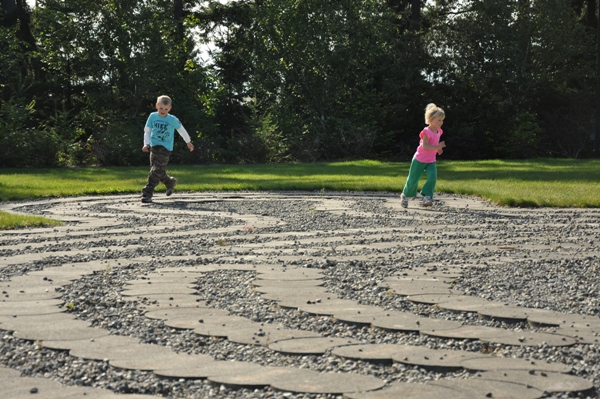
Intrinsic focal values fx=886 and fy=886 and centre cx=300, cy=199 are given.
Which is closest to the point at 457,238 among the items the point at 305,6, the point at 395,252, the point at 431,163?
the point at 395,252

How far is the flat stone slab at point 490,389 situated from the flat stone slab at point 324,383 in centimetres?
27

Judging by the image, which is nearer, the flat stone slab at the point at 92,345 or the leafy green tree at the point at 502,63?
the flat stone slab at the point at 92,345

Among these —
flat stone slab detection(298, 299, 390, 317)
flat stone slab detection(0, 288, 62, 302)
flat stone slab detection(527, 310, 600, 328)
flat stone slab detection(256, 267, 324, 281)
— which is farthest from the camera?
flat stone slab detection(256, 267, 324, 281)

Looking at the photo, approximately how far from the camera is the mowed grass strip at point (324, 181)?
1306 centimetres

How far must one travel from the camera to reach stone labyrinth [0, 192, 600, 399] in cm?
354

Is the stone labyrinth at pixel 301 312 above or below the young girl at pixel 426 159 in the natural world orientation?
below

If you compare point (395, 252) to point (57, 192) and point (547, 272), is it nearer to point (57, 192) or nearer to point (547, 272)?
point (547, 272)

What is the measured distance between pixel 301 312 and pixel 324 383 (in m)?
1.36

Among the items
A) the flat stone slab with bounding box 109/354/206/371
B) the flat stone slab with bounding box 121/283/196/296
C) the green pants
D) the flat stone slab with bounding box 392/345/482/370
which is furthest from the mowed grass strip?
the flat stone slab with bounding box 109/354/206/371

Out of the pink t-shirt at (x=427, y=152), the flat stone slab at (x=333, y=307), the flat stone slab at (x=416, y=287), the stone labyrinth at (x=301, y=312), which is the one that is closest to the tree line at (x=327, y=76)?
the pink t-shirt at (x=427, y=152)

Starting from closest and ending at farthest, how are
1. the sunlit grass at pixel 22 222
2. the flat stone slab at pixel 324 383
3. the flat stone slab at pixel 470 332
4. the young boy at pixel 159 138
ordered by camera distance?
the flat stone slab at pixel 324 383
the flat stone slab at pixel 470 332
the sunlit grass at pixel 22 222
the young boy at pixel 159 138

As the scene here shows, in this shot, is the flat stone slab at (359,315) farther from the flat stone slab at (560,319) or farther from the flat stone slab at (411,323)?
the flat stone slab at (560,319)

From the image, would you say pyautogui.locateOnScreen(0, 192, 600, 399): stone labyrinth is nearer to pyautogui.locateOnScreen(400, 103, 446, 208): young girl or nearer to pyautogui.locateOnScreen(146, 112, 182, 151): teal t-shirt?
pyautogui.locateOnScreen(400, 103, 446, 208): young girl

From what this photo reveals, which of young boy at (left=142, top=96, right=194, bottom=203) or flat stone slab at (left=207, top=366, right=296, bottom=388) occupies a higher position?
young boy at (left=142, top=96, right=194, bottom=203)
